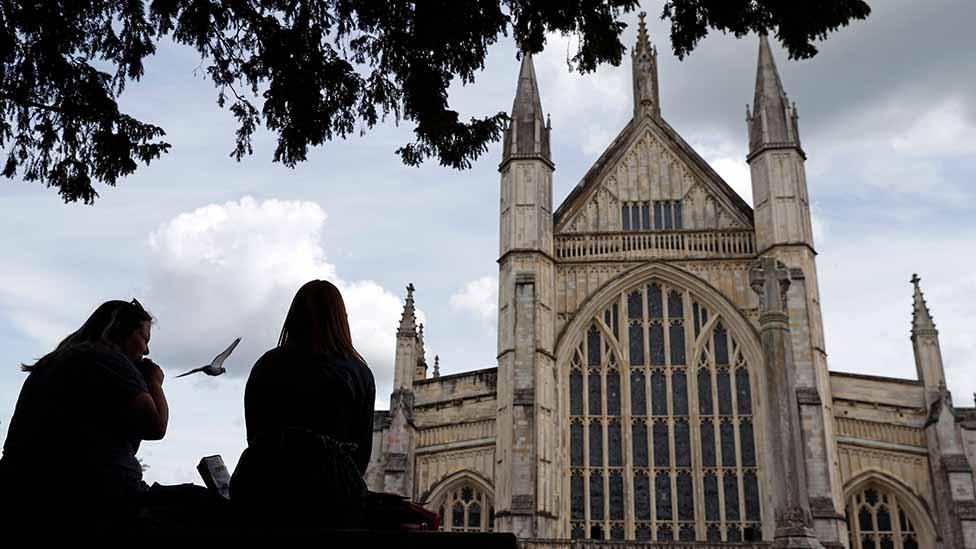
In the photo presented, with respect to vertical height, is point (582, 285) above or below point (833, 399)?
above

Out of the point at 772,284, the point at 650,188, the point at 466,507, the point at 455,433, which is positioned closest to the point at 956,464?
the point at 650,188

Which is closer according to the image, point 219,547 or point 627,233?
point 219,547

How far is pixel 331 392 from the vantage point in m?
2.64

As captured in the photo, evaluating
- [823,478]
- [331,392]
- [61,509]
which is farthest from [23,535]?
[823,478]

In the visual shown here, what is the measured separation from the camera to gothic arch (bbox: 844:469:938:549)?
2155cm

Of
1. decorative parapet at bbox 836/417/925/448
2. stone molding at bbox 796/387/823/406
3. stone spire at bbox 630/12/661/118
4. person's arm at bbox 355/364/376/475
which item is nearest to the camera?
person's arm at bbox 355/364/376/475

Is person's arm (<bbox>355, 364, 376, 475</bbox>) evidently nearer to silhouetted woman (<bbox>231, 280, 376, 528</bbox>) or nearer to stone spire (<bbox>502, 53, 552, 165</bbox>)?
silhouetted woman (<bbox>231, 280, 376, 528</bbox>)

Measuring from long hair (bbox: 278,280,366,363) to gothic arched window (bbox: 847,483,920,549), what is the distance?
2167 cm

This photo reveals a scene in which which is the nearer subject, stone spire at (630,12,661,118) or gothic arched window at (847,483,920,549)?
gothic arched window at (847,483,920,549)

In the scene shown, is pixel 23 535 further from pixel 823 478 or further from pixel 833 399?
pixel 833 399

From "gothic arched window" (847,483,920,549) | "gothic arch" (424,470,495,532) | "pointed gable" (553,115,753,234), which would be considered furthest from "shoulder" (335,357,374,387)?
"pointed gable" (553,115,753,234)

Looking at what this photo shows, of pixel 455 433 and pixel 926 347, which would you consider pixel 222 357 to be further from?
pixel 926 347

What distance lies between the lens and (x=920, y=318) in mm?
23688

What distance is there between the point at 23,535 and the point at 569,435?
2070 centimetres
